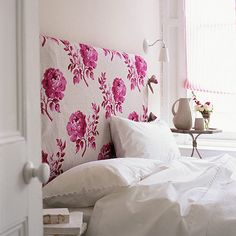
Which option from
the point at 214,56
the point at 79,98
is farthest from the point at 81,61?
the point at 214,56

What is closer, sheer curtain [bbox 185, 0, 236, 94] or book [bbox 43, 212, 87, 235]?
book [bbox 43, 212, 87, 235]

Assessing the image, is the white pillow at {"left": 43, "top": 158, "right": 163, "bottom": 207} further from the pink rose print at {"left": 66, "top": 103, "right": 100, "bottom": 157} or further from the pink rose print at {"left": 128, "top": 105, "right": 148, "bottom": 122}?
the pink rose print at {"left": 128, "top": 105, "right": 148, "bottom": 122}

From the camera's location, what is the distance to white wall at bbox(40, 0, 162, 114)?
7.57 ft

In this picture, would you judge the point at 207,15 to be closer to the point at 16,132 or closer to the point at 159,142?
the point at 159,142

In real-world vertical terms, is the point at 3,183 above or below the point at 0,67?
below

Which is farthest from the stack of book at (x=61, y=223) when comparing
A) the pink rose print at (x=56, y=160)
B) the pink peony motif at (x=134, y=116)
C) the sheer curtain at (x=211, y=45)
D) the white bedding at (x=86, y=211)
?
the sheer curtain at (x=211, y=45)

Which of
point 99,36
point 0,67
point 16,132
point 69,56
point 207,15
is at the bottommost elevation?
point 16,132

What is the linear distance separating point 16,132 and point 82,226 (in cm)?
70

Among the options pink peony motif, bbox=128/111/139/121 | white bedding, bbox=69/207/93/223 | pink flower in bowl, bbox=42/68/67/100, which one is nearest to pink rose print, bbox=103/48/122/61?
pink peony motif, bbox=128/111/139/121

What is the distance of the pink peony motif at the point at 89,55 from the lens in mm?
2426

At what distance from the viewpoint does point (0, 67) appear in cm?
103

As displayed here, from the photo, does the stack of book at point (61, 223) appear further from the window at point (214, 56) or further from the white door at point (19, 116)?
the window at point (214, 56)

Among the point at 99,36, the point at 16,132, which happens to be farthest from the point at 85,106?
the point at 16,132

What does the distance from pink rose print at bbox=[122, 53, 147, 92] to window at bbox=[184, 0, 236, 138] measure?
0.95 metres
